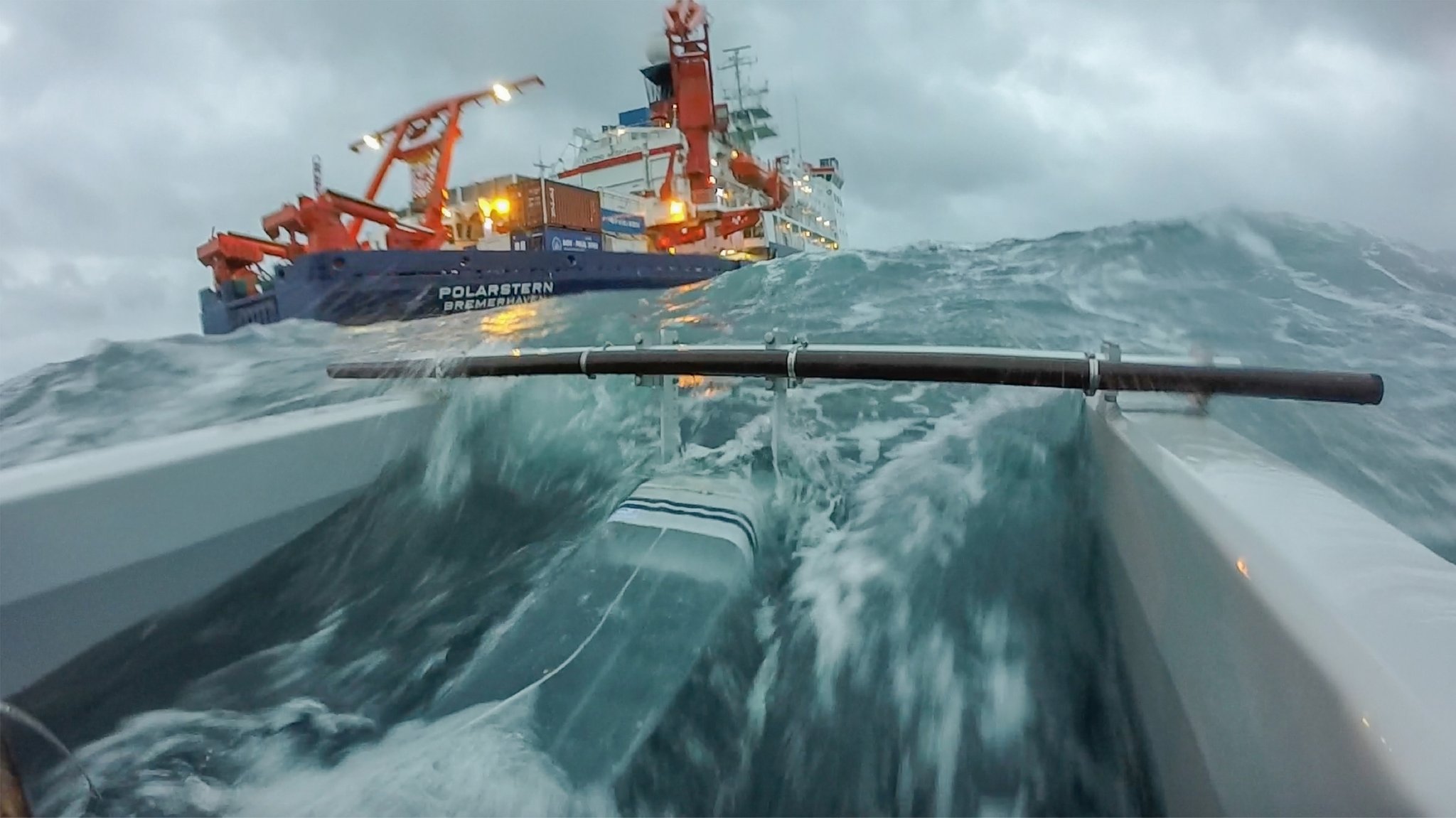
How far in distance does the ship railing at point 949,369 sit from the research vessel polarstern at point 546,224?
989cm

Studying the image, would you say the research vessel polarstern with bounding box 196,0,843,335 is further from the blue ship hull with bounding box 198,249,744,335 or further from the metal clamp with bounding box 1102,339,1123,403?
→ the metal clamp with bounding box 1102,339,1123,403

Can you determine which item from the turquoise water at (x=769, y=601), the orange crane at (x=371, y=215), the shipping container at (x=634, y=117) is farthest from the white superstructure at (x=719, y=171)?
the turquoise water at (x=769, y=601)

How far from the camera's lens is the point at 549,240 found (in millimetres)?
15586

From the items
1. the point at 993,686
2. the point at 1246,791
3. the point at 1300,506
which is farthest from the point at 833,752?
the point at 1300,506

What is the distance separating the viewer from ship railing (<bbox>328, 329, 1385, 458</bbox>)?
160 cm

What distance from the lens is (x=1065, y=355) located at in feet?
5.98

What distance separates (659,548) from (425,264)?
35.7 ft

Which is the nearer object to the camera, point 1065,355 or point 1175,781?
point 1175,781

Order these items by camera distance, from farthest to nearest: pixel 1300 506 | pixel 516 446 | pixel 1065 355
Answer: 1. pixel 516 446
2. pixel 1065 355
3. pixel 1300 506

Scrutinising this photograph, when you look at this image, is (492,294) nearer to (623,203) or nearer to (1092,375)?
(623,203)

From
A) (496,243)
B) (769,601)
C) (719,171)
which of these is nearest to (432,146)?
(496,243)

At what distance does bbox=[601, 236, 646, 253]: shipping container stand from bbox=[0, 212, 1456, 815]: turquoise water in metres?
14.3

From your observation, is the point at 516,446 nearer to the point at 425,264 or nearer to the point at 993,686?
the point at 993,686

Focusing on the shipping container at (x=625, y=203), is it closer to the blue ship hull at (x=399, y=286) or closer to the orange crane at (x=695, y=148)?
the orange crane at (x=695, y=148)
